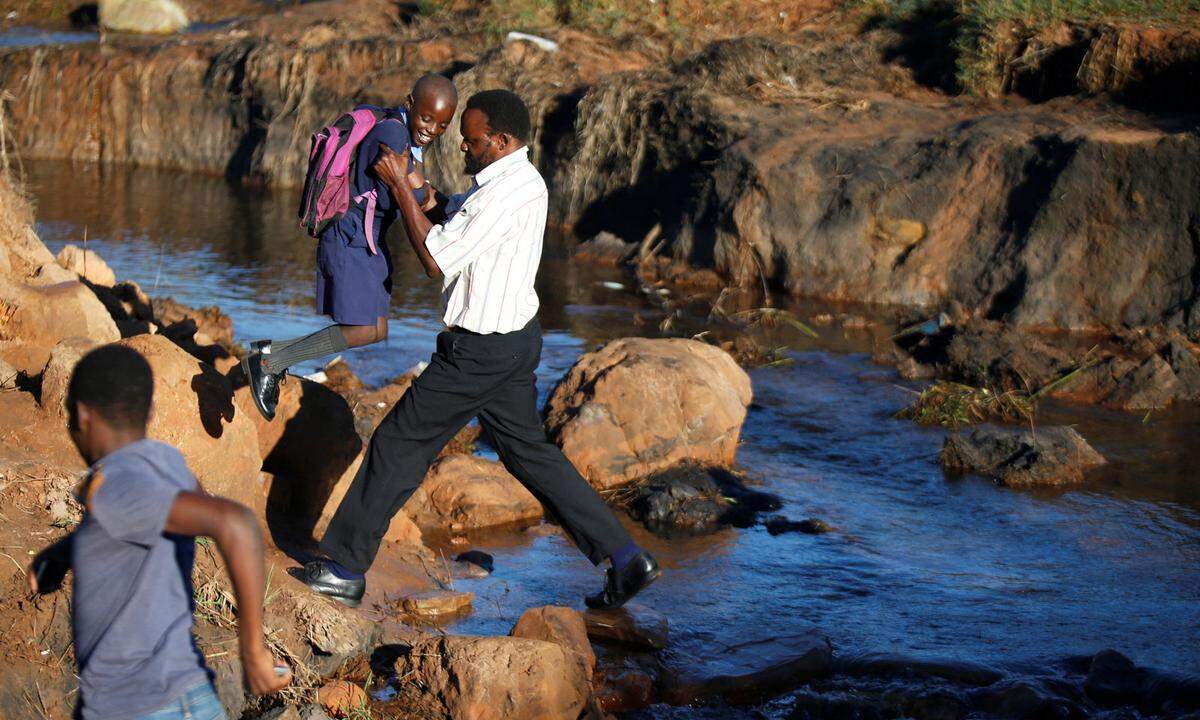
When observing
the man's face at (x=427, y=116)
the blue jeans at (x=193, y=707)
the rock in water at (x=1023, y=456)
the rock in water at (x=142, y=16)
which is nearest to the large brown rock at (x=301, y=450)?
the man's face at (x=427, y=116)

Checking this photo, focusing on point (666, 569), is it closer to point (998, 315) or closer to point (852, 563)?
point (852, 563)

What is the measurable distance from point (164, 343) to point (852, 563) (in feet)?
10.4

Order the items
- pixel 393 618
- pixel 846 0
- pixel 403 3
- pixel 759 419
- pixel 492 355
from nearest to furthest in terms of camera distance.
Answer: pixel 492 355
pixel 393 618
pixel 759 419
pixel 846 0
pixel 403 3

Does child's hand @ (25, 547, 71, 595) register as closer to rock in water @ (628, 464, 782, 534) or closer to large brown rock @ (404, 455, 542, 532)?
large brown rock @ (404, 455, 542, 532)

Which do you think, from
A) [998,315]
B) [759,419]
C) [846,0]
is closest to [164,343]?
[759,419]

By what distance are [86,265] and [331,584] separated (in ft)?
13.3

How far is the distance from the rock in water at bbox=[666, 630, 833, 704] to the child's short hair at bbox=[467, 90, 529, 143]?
1989 mm

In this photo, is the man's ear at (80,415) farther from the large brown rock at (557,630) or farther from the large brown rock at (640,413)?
the large brown rock at (640,413)

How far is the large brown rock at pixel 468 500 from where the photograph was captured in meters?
6.41

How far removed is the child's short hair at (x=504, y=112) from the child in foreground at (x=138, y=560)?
213 centimetres

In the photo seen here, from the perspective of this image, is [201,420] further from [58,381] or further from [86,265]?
[86,265]

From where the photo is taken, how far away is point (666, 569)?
6.00 meters

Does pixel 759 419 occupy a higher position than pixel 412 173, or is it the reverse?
pixel 412 173

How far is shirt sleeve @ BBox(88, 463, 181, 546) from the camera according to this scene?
2.61m
